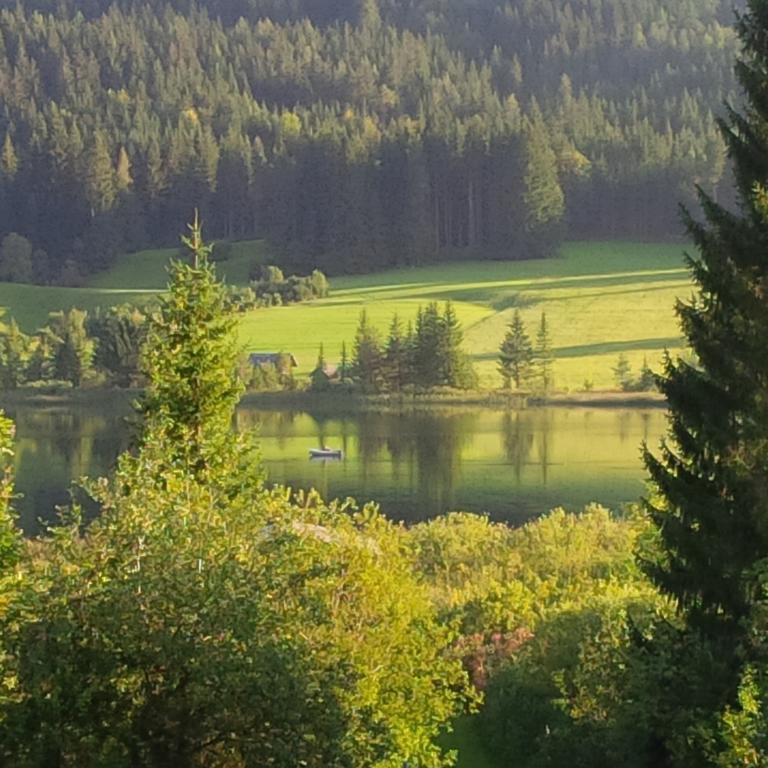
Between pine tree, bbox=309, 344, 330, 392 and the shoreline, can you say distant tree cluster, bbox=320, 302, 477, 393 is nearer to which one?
pine tree, bbox=309, 344, 330, 392

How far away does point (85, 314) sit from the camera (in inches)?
4628

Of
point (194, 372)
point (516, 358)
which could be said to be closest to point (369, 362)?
point (516, 358)

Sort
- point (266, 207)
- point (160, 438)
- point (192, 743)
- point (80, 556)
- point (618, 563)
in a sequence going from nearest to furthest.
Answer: point (192, 743) → point (80, 556) → point (160, 438) → point (618, 563) → point (266, 207)

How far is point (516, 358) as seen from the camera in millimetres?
96750

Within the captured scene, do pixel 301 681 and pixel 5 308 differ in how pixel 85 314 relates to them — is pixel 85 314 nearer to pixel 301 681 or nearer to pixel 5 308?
pixel 5 308

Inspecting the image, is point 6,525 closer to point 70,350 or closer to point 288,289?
point 70,350

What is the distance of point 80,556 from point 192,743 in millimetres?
2611

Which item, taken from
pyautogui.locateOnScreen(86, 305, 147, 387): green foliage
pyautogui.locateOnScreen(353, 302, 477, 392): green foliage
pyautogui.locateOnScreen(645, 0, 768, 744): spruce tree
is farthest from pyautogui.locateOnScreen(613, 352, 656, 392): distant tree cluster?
pyautogui.locateOnScreen(645, 0, 768, 744): spruce tree

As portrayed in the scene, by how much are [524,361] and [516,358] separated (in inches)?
27.4

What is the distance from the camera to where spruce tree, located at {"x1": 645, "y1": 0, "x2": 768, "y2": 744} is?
16.8m

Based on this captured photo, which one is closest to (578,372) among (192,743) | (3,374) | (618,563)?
(3,374)

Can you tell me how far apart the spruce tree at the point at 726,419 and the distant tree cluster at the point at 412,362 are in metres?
78.2

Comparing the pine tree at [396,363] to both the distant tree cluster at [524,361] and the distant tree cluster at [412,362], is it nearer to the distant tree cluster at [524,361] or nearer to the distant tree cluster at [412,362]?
the distant tree cluster at [412,362]

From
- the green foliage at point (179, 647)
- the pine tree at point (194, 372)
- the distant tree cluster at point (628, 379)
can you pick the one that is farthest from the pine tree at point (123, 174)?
the green foliage at point (179, 647)
